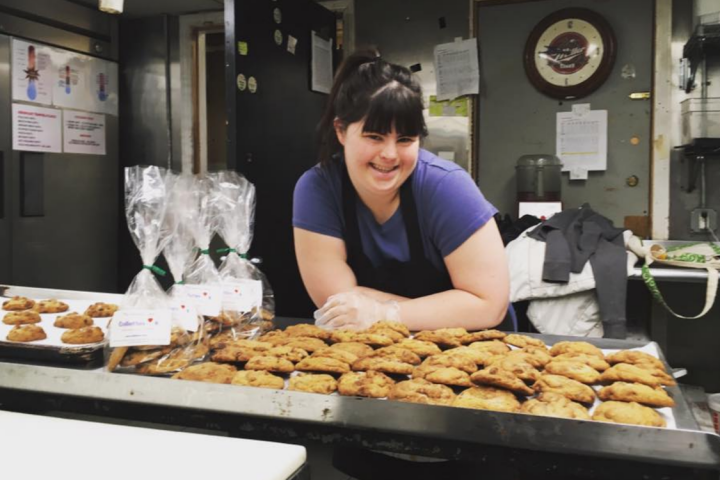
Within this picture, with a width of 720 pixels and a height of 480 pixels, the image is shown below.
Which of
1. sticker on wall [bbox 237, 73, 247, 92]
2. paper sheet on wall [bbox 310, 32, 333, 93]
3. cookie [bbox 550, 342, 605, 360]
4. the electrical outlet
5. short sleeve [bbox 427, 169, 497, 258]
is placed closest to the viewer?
cookie [bbox 550, 342, 605, 360]

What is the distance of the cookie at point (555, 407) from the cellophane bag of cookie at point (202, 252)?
0.67 m

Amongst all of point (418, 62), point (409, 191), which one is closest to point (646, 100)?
point (418, 62)

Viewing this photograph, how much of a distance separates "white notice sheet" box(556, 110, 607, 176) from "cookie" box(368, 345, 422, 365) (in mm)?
2644

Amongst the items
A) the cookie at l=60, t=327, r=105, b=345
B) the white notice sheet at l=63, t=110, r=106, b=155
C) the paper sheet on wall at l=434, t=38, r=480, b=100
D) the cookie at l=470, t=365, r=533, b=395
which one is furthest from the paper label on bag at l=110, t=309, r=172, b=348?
the white notice sheet at l=63, t=110, r=106, b=155

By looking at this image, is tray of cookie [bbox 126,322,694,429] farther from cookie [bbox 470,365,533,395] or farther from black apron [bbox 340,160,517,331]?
black apron [bbox 340,160,517,331]

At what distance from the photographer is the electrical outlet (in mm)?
3281

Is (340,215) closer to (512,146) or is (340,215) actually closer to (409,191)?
(409,191)

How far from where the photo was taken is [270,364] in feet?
3.63

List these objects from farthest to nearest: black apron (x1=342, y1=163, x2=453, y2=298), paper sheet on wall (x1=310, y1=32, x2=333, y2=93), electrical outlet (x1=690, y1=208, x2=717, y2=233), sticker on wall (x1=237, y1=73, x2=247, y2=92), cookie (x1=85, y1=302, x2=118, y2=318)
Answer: paper sheet on wall (x1=310, y1=32, x2=333, y2=93) → electrical outlet (x1=690, y1=208, x2=717, y2=233) → sticker on wall (x1=237, y1=73, x2=247, y2=92) → black apron (x1=342, y1=163, x2=453, y2=298) → cookie (x1=85, y1=302, x2=118, y2=318)

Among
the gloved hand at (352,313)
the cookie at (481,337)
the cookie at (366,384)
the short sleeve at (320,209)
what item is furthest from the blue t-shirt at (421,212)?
the cookie at (366,384)

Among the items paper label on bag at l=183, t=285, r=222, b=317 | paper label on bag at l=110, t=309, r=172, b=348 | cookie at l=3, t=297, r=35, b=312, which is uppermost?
paper label on bag at l=183, t=285, r=222, b=317

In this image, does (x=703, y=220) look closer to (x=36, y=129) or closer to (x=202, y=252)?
(x=202, y=252)

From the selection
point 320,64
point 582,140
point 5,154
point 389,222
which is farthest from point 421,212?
point 5,154

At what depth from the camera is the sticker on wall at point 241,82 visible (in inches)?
111
